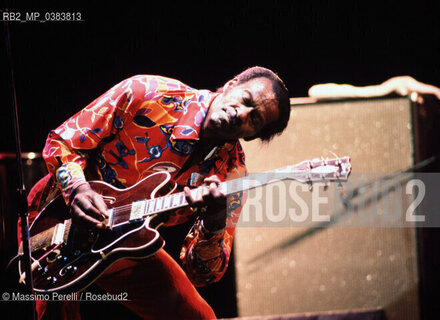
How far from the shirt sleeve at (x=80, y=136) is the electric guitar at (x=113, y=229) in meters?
0.10

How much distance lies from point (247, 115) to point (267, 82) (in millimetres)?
181

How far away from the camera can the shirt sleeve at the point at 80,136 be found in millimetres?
1629

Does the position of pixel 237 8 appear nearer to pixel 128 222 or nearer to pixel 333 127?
pixel 333 127

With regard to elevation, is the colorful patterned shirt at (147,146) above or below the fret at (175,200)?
above

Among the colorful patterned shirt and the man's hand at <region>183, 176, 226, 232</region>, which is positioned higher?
the colorful patterned shirt

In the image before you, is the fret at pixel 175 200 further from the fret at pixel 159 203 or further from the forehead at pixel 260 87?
the forehead at pixel 260 87

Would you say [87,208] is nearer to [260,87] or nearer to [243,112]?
[243,112]

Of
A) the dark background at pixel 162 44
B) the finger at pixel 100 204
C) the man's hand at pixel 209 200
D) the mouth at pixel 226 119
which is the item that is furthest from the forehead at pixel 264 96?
the finger at pixel 100 204

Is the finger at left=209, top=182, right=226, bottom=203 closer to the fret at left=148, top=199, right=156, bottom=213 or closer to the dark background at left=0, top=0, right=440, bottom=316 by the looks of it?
the fret at left=148, top=199, right=156, bottom=213

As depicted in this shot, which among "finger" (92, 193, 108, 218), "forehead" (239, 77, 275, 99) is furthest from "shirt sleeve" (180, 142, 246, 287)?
"finger" (92, 193, 108, 218)

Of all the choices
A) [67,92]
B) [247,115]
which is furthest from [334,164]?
[67,92]

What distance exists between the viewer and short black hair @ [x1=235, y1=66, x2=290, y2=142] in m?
1.84

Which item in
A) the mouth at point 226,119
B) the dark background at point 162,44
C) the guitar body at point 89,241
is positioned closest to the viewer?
the guitar body at point 89,241

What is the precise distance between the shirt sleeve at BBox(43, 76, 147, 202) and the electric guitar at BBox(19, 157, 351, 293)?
104mm
